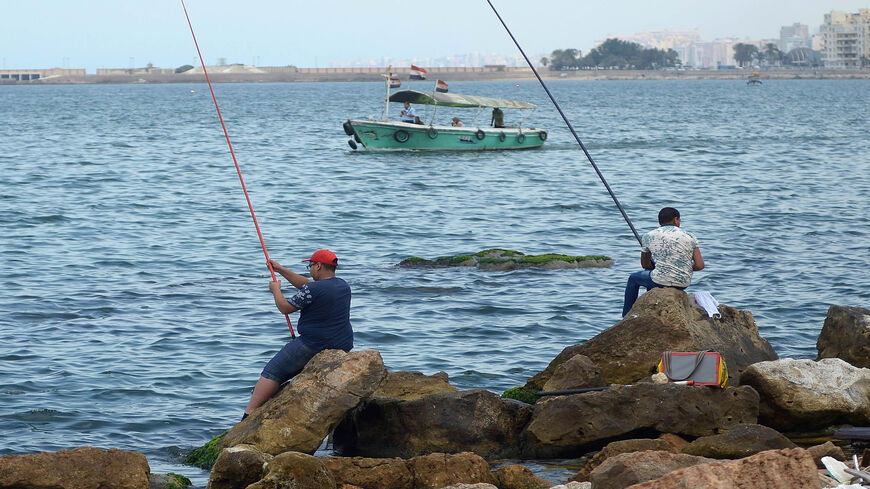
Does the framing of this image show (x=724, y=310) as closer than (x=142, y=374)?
Yes

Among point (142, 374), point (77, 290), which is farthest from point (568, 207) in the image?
point (142, 374)

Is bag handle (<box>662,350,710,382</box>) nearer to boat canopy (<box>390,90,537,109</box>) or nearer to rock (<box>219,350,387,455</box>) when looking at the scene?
rock (<box>219,350,387,455</box>)

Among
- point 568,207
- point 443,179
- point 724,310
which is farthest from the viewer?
point 443,179

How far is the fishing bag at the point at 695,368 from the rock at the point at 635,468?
188cm

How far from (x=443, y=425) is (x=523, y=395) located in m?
1.28

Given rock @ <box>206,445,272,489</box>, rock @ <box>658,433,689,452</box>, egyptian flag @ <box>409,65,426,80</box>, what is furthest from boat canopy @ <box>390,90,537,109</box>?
rock @ <box>206,445,272,489</box>

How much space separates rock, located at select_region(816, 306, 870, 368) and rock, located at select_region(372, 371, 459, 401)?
12.5ft

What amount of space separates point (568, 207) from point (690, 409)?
18794mm

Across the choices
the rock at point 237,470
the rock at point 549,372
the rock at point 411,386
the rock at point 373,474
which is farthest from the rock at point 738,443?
the rock at point 237,470

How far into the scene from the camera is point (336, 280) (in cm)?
862

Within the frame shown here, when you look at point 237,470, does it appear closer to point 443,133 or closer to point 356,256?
point 356,256

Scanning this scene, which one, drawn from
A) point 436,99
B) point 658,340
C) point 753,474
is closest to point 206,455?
point 658,340

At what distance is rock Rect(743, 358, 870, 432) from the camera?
28.3 feet

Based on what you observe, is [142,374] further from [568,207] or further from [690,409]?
[568,207]
